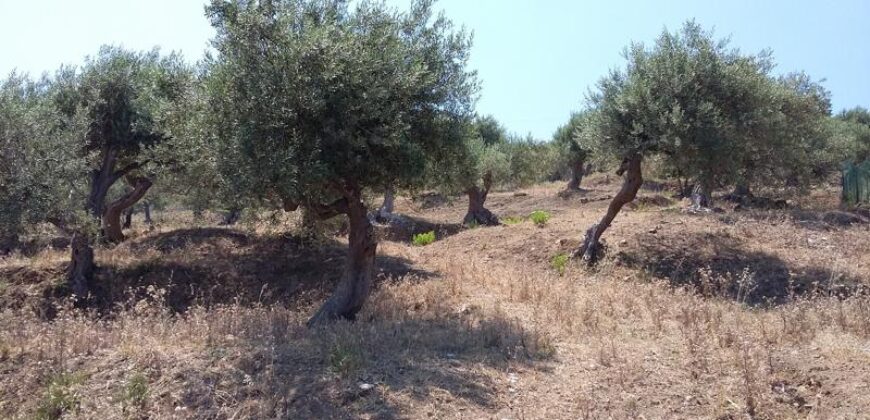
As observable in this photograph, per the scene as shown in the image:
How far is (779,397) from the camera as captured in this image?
617 centimetres

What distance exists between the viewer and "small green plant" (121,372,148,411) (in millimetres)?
6000

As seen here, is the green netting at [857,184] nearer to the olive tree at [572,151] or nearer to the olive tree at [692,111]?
the olive tree at [692,111]

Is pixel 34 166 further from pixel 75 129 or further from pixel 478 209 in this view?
pixel 478 209

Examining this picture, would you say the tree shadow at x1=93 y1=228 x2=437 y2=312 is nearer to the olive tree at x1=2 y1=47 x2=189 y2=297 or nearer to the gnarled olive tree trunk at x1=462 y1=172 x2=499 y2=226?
the olive tree at x1=2 y1=47 x2=189 y2=297

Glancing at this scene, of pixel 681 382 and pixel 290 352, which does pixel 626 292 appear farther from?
pixel 290 352

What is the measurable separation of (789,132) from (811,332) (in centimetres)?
1004

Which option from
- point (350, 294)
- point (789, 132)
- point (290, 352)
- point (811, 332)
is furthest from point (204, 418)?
point (789, 132)

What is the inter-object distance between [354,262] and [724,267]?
8.56 metres

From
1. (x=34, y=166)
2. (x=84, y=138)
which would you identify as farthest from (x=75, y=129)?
(x=34, y=166)

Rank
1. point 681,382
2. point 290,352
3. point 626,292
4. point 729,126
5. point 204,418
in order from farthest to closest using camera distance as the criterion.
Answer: point 729,126
point 626,292
point 290,352
point 681,382
point 204,418

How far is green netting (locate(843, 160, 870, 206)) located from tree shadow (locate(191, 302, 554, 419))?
19386mm

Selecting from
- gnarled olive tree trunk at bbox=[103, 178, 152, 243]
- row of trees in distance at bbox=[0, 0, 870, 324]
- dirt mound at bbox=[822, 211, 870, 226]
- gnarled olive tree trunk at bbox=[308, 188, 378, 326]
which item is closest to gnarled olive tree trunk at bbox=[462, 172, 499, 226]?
row of trees in distance at bbox=[0, 0, 870, 324]

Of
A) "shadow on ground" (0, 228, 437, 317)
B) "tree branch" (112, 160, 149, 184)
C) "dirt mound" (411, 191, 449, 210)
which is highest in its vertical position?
"tree branch" (112, 160, 149, 184)

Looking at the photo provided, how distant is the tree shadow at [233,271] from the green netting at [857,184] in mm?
17151
